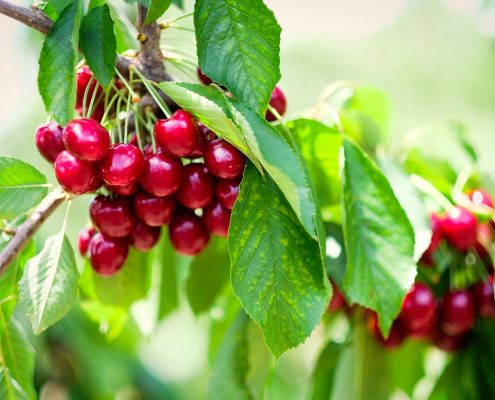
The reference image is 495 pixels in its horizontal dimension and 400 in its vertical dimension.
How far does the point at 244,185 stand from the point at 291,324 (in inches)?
7.4

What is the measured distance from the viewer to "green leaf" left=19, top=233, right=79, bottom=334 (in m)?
0.93

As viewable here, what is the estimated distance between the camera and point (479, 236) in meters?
1.39

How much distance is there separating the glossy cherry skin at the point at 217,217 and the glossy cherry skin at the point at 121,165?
0.49ft

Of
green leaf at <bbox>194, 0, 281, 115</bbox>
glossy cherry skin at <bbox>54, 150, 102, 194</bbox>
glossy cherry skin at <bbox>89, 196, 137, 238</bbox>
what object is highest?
green leaf at <bbox>194, 0, 281, 115</bbox>

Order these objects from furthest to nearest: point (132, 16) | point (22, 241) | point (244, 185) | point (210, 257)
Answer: point (132, 16), point (210, 257), point (22, 241), point (244, 185)

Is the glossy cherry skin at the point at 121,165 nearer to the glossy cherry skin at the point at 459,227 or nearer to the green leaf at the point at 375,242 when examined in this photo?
the green leaf at the point at 375,242

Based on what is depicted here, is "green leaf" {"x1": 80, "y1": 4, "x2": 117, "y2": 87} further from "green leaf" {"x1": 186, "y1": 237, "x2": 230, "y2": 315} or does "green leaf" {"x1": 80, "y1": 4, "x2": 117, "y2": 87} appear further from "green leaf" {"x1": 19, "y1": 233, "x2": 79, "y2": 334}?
"green leaf" {"x1": 186, "y1": 237, "x2": 230, "y2": 315}

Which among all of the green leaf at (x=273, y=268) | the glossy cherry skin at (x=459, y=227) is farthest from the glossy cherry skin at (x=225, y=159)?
the glossy cherry skin at (x=459, y=227)

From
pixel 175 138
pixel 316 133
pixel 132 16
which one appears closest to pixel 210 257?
pixel 316 133

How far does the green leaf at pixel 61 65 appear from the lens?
0.89 meters

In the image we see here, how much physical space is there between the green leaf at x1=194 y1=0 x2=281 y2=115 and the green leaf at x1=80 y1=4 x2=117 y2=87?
0.39 feet

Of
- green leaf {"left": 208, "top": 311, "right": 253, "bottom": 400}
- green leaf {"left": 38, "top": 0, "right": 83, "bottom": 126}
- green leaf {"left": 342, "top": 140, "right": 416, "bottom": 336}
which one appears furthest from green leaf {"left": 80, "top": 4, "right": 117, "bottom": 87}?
green leaf {"left": 208, "top": 311, "right": 253, "bottom": 400}

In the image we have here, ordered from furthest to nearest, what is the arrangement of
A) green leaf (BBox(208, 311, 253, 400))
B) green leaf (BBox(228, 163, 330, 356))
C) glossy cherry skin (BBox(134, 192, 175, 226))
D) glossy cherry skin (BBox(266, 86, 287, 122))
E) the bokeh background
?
the bokeh background
green leaf (BBox(208, 311, 253, 400))
glossy cherry skin (BBox(266, 86, 287, 122))
glossy cherry skin (BBox(134, 192, 175, 226))
green leaf (BBox(228, 163, 330, 356))

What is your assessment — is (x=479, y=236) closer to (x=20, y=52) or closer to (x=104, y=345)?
(x=104, y=345)
